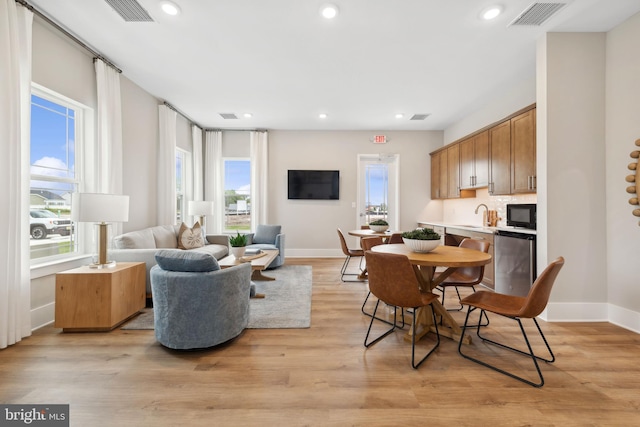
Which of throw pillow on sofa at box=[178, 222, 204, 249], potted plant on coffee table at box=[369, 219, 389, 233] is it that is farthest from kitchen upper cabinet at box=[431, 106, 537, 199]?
throw pillow on sofa at box=[178, 222, 204, 249]

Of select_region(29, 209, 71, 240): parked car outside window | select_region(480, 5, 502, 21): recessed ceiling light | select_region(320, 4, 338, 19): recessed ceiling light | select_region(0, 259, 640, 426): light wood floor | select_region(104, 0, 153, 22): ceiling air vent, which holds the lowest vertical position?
select_region(0, 259, 640, 426): light wood floor

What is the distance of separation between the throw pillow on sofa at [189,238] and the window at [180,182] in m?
1.28

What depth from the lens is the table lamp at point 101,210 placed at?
8.72 ft

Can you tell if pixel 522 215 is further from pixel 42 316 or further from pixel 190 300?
pixel 42 316

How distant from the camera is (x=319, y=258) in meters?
6.46

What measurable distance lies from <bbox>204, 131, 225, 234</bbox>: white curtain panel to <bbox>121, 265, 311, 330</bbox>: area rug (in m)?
2.59

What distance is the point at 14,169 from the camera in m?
2.37

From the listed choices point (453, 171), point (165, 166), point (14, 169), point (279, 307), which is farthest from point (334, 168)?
point (14, 169)

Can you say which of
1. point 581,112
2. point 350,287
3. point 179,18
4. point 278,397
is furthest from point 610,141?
point 179,18

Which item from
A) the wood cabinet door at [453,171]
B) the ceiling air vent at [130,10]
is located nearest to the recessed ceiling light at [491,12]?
the wood cabinet door at [453,171]

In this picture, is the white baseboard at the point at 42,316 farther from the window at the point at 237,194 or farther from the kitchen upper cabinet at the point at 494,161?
the kitchen upper cabinet at the point at 494,161

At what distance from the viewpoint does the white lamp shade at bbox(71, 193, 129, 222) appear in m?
2.66

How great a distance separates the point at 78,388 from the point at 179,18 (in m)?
3.22

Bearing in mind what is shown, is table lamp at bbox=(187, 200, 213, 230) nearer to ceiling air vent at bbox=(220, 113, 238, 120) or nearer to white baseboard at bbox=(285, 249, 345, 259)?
ceiling air vent at bbox=(220, 113, 238, 120)
